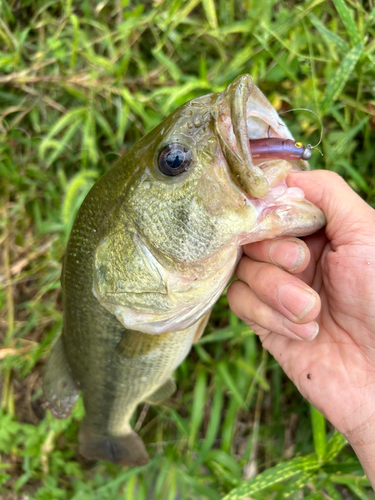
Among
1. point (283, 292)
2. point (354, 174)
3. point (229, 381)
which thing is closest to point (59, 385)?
point (229, 381)

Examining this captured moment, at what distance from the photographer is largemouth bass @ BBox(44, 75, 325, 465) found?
44.3 inches

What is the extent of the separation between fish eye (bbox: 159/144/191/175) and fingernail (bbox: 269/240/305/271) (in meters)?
0.49

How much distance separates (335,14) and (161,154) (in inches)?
77.5

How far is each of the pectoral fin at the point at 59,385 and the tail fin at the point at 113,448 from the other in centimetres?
30

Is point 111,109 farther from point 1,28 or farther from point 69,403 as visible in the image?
point 69,403

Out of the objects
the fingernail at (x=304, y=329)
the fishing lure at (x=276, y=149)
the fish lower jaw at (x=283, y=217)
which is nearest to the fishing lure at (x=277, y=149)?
the fishing lure at (x=276, y=149)

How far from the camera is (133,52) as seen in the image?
2.64 metres

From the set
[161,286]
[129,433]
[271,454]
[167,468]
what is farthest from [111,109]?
[271,454]

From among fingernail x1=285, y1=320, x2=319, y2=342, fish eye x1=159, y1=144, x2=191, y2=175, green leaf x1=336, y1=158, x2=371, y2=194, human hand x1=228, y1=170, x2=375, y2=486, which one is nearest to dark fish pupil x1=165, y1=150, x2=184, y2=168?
fish eye x1=159, y1=144, x2=191, y2=175

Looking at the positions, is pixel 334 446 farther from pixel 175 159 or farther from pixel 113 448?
pixel 175 159

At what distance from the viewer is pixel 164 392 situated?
86.1 inches

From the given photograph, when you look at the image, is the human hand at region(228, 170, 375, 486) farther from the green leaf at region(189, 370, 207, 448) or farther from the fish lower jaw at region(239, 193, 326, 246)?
the green leaf at region(189, 370, 207, 448)

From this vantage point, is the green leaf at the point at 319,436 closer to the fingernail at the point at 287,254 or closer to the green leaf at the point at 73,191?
the fingernail at the point at 287,254

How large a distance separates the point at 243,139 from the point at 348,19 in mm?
1201
